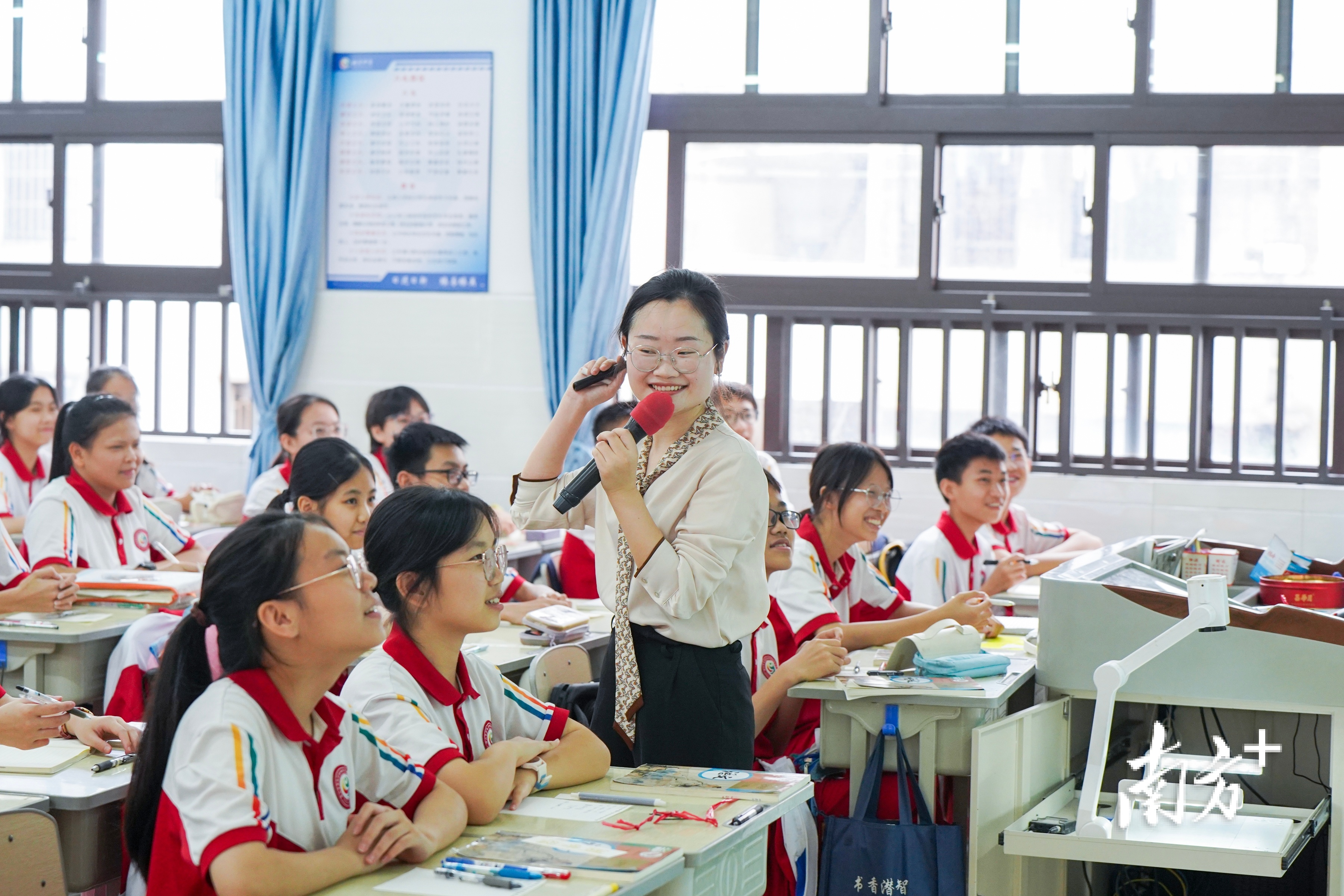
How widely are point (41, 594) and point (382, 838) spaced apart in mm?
2020

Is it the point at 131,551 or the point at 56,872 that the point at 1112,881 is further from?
the point at 131,551

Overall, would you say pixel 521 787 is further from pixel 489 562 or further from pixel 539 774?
pixel 489 562

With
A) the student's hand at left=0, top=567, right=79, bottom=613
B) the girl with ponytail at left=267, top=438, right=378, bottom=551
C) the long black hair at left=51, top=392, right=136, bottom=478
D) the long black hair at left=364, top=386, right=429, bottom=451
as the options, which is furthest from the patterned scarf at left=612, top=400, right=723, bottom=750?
the long black hair at left=364, top=386, right=429, bottom=451

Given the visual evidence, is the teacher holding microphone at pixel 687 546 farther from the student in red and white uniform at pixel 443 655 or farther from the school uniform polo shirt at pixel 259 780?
the school uniform polo shirt at pixel 259 780

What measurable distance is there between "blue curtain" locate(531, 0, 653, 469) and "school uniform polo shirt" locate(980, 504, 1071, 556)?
1.64m

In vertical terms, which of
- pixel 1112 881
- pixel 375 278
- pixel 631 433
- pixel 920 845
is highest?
pixel 375 278

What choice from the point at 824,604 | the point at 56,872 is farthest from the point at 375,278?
the point at 56,872

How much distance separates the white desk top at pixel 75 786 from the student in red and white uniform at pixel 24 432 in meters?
3.17

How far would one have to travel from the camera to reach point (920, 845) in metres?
2.54

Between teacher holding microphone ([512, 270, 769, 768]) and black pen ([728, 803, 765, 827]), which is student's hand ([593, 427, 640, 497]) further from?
black pen ([728, 803, 765, 827])

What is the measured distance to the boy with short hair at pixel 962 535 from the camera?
4031mm

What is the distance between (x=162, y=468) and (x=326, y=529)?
4.68m

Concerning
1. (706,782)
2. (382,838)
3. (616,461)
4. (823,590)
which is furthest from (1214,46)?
(382,838)

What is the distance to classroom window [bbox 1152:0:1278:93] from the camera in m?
5.07
